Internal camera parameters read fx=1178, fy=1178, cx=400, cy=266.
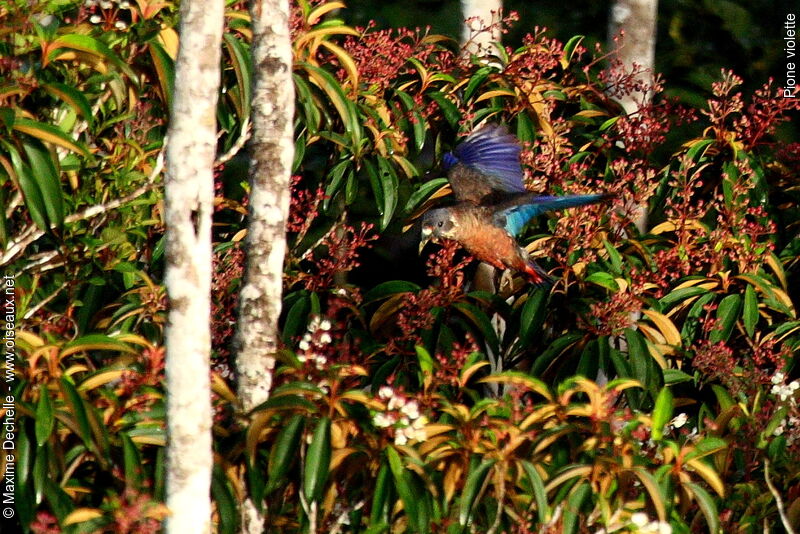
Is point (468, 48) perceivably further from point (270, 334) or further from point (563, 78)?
point (270, 334)

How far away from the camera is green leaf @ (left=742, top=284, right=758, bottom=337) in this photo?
146 inches

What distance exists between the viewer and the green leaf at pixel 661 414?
2809 millimetres

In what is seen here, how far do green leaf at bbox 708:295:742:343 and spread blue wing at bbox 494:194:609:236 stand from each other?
635 millimetres

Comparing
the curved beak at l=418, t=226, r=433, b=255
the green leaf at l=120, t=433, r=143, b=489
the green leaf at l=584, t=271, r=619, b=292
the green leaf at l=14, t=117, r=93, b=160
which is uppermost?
the green leaf at l=14, t=117, r=93, b=160

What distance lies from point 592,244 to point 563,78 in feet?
2.70

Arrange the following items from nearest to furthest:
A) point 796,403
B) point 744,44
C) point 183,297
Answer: point 183,297 < point 796,403 < point 744,44

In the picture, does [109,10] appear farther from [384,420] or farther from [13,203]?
[384,420]

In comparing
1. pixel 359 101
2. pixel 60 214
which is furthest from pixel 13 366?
pixel 359 101

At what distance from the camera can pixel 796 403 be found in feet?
10.4

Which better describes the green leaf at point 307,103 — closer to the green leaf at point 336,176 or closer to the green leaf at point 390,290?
the green leaf at point 336,176

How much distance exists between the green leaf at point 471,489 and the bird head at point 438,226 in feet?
3.91

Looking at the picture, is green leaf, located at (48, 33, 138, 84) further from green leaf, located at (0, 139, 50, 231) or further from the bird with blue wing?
the bird with blue wing

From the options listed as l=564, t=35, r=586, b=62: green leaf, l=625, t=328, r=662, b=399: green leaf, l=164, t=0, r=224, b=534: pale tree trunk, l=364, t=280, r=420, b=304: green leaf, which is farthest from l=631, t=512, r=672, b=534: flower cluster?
l=564, t=35, r=586, b=62: green leaf

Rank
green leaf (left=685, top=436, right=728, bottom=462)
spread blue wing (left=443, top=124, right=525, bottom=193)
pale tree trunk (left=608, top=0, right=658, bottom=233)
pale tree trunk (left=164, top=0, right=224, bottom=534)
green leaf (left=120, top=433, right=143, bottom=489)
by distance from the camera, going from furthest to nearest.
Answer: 1. pale tree trunk (left=608, top=0, right=658, bottom=233)
2. spread blue wing (left=443, top=124, right=525, bottom=193)
3. green leaf (left=685, top=436, right=728, bottom=462)
4. green leaf (left=120, top=433, right=143, bottom=489)
5. pale tree trunk (left=164, top=0, right=224, bottom=534)
